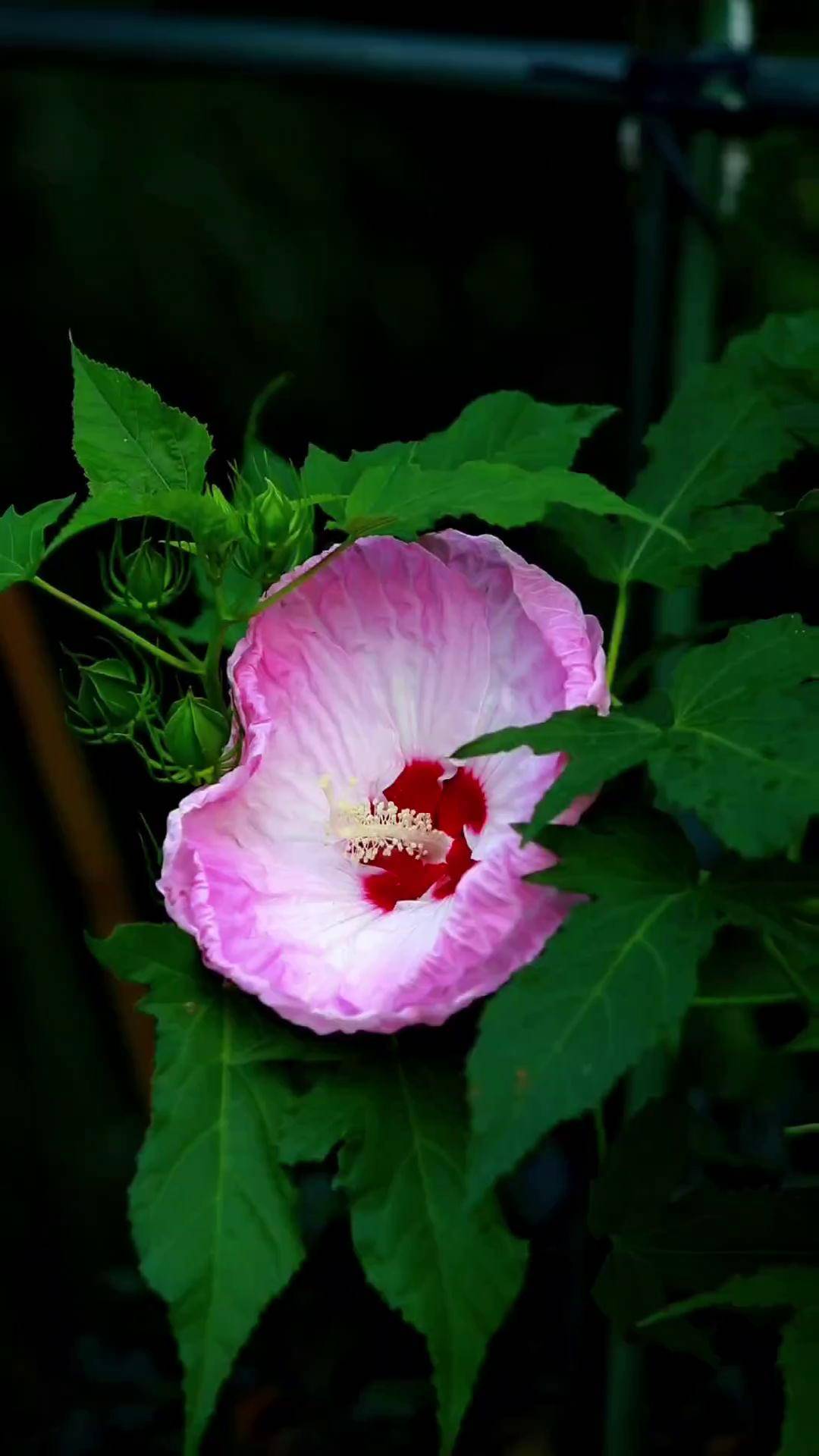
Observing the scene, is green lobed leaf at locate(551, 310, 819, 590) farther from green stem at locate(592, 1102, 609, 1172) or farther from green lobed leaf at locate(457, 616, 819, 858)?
green stem at locate(592, 1102, 609, 1172)

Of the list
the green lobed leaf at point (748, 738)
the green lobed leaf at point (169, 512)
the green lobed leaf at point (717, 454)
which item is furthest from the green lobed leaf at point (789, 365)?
the green lobed leaf at point (169, 512)

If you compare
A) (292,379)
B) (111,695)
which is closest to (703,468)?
(111,695)

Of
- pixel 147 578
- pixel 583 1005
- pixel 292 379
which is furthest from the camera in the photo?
pixel 292 379

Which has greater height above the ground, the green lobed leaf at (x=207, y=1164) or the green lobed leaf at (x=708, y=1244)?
the green lobed leaf at (x=207, y=1164)

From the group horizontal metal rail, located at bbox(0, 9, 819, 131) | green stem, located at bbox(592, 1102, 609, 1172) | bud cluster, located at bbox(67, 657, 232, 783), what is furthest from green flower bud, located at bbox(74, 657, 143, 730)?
horizontal metal rail, located at bbox(0, 9, 819, 131)

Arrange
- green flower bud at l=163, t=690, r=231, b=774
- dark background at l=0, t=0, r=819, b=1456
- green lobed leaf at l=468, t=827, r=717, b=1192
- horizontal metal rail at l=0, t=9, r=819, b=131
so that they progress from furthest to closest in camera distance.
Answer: dark background at l=0, t=0, r=819, b=1456 → horizontal metal rail at l=0, t=9, r=819, b=131 → green flower bud at l=163, t=690, r=231, b=774 → green lobed leaf at l=468, t=827, r=717, b=1192

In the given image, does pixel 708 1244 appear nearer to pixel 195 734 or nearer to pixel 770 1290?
pixel 770 1290

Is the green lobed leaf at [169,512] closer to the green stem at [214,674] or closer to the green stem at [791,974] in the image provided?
the green stem at [214,674]
